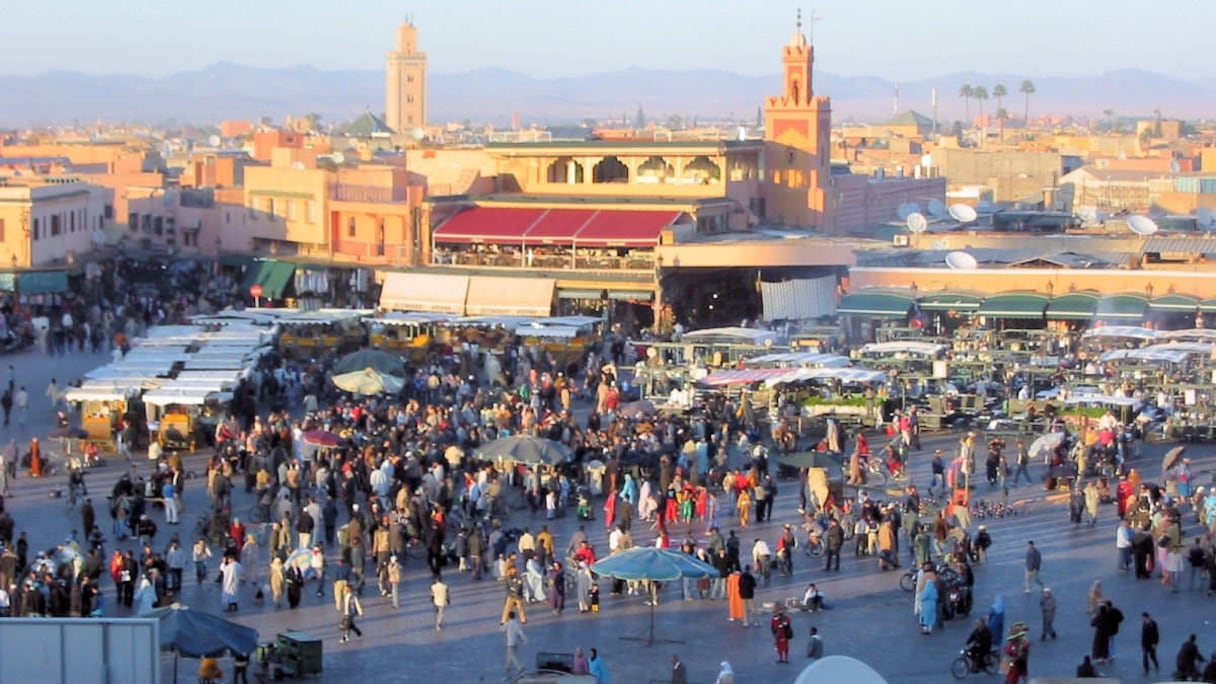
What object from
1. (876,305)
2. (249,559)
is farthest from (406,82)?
(249,559)

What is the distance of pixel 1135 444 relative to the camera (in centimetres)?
2812

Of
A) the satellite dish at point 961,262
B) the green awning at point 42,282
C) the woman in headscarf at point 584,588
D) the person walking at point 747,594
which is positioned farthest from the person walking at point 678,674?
the green awning at point 42,282

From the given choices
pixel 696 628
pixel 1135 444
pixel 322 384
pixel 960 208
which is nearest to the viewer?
pixel 696 628

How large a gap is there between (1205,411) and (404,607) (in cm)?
1457

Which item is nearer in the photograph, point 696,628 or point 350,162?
point 696,628

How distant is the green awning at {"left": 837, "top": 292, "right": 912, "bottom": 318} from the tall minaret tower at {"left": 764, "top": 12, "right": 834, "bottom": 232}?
31.9ft

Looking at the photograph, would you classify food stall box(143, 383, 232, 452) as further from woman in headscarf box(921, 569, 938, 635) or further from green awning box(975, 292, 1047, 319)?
green awning box(975, 292, 1047, 319)

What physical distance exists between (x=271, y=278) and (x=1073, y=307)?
19.9m

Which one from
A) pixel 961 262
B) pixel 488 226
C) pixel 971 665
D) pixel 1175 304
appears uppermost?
pixel 488 226

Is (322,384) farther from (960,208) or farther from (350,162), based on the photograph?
(350,162)

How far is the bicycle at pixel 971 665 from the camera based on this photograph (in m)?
17.2

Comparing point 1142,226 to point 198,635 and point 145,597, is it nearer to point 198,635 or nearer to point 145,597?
point 145,597

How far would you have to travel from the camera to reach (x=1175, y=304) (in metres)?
37.5

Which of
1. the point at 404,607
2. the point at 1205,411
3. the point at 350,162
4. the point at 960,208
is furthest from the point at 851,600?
the point at 350,162
